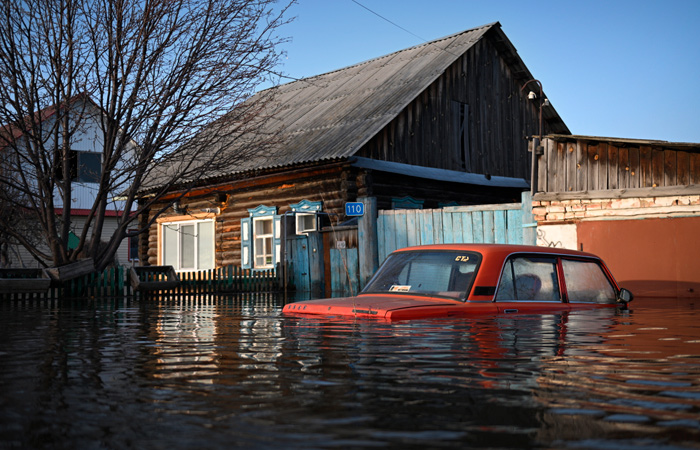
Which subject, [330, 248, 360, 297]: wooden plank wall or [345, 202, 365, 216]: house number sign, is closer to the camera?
[345, 202, 365, 216]: house number sign

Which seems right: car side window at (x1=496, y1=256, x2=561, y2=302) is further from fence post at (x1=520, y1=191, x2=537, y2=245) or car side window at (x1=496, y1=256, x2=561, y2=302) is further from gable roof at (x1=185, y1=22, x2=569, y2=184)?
gable roof at (x1=185, y1=22, x2=569, y2=184)

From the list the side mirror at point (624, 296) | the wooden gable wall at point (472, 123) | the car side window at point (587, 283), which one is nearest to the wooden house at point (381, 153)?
the wooden gable wall at point (472, 123)

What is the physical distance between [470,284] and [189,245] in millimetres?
21243

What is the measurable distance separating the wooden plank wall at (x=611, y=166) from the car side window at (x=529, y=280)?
6732 mm

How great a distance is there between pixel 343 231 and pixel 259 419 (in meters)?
→ 16.2

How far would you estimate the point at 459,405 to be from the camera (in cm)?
360

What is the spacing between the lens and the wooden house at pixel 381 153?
21562 mm

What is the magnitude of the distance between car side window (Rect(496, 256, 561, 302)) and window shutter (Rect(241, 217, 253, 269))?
1678 centimetres

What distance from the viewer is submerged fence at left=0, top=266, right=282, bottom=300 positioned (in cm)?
1670

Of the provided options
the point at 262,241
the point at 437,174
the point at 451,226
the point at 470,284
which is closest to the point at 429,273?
the point at 470,284

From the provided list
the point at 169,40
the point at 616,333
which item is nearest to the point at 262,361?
the point at 616,333

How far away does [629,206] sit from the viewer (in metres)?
14.5

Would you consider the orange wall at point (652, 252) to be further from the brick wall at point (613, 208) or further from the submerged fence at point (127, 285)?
the submerged fence at point (127, 285)

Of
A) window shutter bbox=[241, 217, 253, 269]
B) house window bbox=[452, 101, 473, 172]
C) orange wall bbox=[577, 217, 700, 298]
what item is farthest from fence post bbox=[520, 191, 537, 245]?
window shutter bbox=[241, 217, 253, 269]
